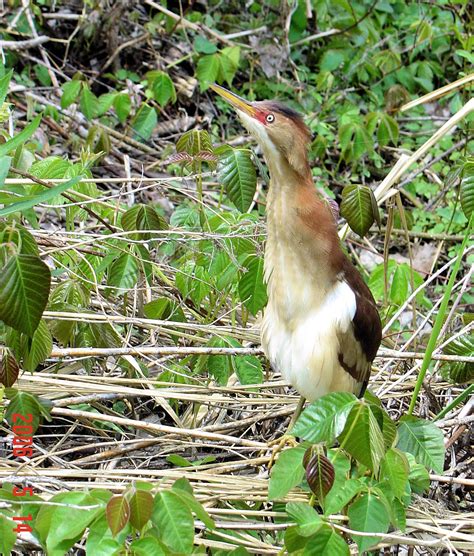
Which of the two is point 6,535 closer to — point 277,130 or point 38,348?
point 38,348

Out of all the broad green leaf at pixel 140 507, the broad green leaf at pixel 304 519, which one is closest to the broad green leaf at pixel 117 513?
the broad green leaf at pixel 140 507

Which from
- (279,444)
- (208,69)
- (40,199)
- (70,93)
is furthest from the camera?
(208,69)

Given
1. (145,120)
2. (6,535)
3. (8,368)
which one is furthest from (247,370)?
(145,120)

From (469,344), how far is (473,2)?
4.69m

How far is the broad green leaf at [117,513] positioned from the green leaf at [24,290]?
1.52 ft

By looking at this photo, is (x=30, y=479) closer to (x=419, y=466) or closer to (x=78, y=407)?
(x=78, y=407)

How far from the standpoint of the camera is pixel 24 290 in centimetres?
212

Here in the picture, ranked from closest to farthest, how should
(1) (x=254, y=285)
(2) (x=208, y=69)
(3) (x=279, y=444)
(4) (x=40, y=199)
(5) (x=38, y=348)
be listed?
1. (4) (x=40, y=199)
2. (5) (x=38, y=348)
3. (3) (x=279, y=444)
4. (1) (x=254, y=285)
5. (2) (x=208, y=69)

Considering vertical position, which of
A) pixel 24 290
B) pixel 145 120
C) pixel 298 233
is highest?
pixel 24 290

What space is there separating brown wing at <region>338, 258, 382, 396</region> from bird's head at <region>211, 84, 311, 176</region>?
416 mm

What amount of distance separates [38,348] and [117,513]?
791mm

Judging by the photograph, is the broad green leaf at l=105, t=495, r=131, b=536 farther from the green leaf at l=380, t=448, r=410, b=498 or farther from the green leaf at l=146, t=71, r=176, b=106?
the green leaf at l=146, t=71, r=176, b=106

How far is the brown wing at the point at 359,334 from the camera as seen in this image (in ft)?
9.71

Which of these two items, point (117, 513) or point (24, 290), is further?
point (24, 290)
